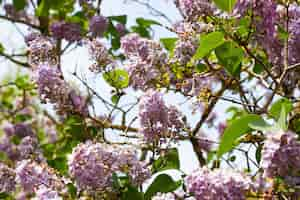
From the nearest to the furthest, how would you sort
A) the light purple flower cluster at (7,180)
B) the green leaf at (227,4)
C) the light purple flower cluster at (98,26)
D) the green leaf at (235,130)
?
the green leaf at (235,130), the green leaf at (227,4), the light purple flower cluster at (7,180), the light purple flower cluster at (98,26)

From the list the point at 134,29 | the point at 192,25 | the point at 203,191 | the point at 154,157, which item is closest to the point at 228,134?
A: the point at 203,191

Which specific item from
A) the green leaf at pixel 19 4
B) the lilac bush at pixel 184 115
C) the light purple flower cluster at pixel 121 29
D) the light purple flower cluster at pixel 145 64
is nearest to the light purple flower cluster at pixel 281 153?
the lilac bush at pixel 184 115

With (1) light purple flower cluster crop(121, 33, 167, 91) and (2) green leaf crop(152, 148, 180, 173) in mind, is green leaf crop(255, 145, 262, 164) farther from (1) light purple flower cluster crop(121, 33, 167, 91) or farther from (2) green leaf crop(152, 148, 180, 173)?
(1) light purple flower cluster crop(121, 33, 167, 91)

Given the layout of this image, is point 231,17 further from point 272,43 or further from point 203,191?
point 203,191

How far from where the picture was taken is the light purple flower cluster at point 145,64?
1738 mm

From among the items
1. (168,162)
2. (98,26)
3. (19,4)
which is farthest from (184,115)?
(19,4)

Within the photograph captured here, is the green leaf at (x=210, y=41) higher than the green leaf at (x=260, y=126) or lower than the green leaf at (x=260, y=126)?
higher

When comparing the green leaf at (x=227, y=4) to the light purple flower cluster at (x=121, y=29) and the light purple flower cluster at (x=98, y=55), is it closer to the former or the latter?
the light purple flower cluster at (x=98, y=55)

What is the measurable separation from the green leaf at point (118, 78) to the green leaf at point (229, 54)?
0.47 metres

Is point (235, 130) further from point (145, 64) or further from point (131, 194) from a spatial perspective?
point (145, 64)

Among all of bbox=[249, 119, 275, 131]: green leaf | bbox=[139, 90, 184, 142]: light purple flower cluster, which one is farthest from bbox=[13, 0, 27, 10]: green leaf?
bbox=[249, 119, 275, 131]: green leaf

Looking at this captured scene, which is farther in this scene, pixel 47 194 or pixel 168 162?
pixel 168 162

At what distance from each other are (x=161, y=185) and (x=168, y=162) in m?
0.14

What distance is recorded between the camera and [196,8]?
1521 mm
